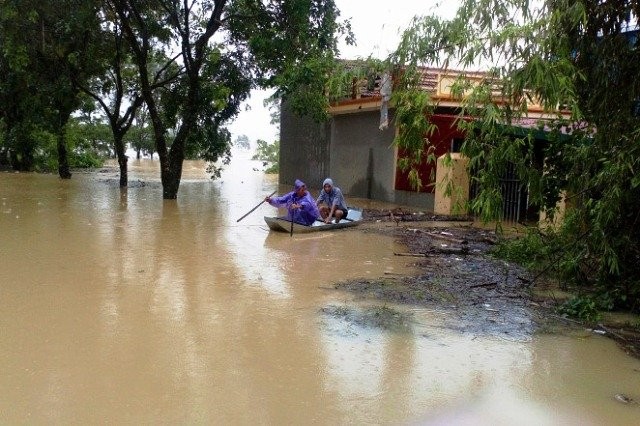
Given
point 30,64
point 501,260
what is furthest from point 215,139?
point 501,260

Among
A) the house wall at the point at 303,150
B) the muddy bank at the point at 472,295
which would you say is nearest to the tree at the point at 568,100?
the muddy bank at the point at 472,295

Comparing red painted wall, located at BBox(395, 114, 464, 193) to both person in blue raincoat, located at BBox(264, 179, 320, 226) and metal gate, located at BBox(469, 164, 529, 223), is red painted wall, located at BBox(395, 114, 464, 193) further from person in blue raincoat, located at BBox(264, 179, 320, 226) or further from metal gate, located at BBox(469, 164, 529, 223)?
person in blue raincoat, located at BBox(264, 179, 320, 226)

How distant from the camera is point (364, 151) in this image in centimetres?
2053

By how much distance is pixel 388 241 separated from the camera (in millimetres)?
11352

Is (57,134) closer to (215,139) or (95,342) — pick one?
(215,139)

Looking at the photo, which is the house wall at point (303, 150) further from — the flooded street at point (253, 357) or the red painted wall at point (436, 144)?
the flooded street at point (253, 357)

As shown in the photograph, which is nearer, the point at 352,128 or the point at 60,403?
the point at 60,403

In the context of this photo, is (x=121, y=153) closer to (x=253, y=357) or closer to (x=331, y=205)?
(x=331, y=205)

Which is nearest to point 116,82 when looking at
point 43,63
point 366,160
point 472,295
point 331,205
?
point 43,63

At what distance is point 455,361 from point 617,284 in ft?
9.55

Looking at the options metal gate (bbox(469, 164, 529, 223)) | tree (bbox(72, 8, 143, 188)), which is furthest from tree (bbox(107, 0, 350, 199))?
metal gate (bbox(469, 164, 529, 223))

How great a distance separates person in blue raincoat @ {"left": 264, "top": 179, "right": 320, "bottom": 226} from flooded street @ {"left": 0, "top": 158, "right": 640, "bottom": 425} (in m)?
2.70

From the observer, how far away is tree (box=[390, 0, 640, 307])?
14.9ft

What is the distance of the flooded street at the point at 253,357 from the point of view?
4.07 metres
